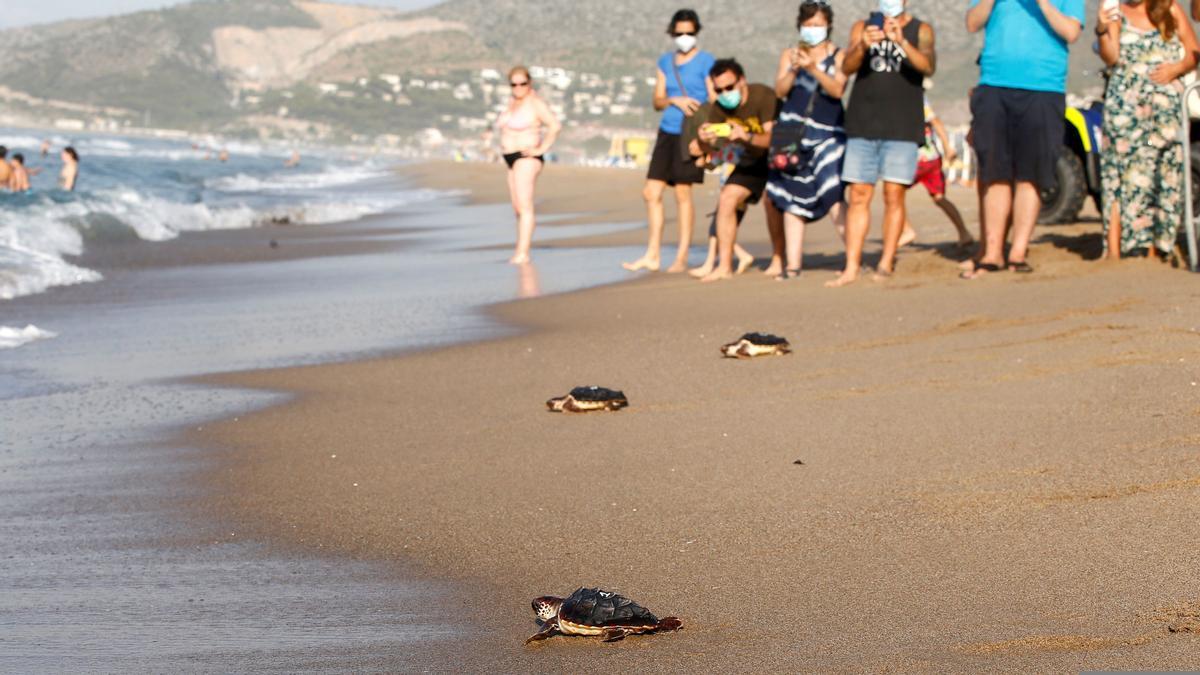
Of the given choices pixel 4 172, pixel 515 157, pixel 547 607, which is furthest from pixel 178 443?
pixel 4 172

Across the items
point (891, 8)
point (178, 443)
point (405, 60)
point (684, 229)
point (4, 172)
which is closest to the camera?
point (178, 443)

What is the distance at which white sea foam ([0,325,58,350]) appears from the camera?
8266 millimetres

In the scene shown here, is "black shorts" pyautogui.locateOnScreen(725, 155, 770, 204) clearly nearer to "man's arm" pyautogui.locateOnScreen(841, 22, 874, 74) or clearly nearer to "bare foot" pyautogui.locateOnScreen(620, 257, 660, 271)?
"man's arm" pyautogui.locateOnScreen(841, 22, 874, 74)

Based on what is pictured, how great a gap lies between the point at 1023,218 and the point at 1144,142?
74 cm

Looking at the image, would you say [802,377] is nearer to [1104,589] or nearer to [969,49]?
[1104,589]

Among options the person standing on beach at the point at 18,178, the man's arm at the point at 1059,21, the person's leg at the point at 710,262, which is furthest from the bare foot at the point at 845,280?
the person standing on beach at the point at 18,178

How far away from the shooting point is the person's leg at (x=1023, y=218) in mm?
8344

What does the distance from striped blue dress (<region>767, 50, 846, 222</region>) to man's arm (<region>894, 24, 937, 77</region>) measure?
2.25 ft

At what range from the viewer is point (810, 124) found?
29.9ft

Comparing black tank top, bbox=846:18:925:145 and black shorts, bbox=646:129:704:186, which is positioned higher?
black tank top, bbox=846:18:925:145

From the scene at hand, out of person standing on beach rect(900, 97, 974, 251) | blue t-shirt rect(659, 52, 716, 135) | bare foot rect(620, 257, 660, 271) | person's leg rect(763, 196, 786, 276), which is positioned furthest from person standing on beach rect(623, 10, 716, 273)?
person standing on beach rect(900, 97, 974, 251)

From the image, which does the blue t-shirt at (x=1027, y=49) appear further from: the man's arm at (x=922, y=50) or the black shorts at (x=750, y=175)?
the black shorts at (x=750, y=175)

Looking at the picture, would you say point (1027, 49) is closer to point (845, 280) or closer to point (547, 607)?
point (845, 280)

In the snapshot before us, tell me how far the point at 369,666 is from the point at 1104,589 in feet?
4.99
